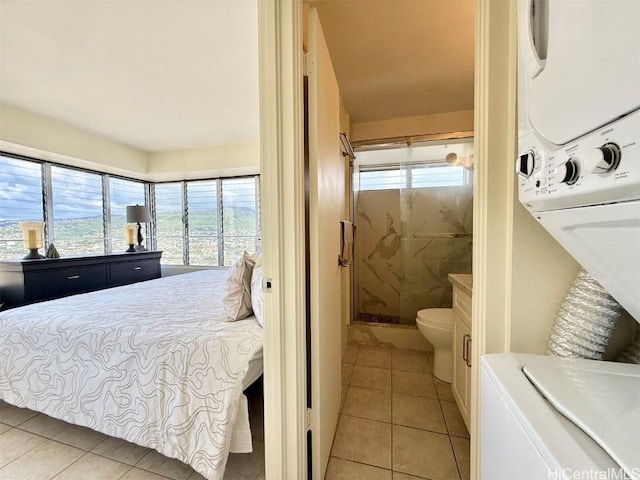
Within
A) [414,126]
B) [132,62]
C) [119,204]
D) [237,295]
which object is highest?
[132,62]

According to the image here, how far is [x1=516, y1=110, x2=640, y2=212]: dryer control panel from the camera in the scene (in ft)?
1.24

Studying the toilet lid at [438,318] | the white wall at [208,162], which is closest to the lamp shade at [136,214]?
the white wall at [208,162]

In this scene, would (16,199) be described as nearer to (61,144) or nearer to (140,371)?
(61,144)

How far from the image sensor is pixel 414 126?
290 centimetres

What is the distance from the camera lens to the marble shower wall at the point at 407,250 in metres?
Answer: 3.10

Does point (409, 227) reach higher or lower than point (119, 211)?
lower

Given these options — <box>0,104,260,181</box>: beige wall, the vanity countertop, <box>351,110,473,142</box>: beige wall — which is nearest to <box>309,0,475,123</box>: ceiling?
<box>351,110,473,142</box>: beige wall

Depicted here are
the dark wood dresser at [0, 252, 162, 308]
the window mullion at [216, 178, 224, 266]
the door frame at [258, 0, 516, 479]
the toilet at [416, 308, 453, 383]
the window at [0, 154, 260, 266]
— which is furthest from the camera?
the window mullion at [216, 178, 224, 266]

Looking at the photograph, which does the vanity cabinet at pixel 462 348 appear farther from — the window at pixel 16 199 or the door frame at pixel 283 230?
the window at pixel 16 199

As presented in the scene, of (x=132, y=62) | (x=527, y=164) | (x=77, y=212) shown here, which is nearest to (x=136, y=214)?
(x=77, y=212)

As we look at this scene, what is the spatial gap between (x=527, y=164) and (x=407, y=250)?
272cm

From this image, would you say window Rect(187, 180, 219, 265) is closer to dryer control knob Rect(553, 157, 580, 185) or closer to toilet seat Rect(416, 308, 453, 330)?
toilet seat Rect(416, 308, 453, 330)

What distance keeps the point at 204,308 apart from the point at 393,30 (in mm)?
2146

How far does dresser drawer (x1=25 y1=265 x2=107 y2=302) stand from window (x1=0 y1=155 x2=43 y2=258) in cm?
66
